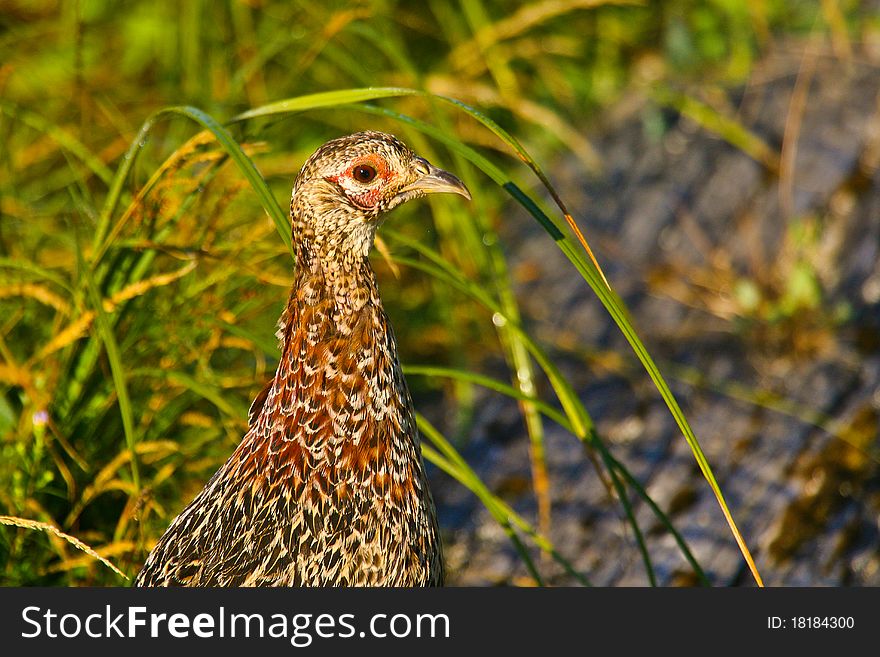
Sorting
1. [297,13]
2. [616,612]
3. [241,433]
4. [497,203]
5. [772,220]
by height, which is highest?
[297,13]

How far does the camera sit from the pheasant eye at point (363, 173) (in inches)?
92.7

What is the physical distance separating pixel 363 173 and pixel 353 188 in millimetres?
41

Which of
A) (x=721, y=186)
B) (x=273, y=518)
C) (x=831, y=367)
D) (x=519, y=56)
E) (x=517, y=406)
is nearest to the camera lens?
(x=273, y=518)

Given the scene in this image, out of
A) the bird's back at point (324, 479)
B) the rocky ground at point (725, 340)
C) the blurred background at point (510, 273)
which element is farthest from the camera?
the rocky ground at point (725, 340)

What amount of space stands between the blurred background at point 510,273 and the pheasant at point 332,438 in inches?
10.3

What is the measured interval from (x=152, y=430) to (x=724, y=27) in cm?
325

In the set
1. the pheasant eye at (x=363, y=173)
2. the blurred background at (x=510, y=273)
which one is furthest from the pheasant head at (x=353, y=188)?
the blurred background at (x=510, y=273)

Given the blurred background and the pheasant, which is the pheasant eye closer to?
the pheasant

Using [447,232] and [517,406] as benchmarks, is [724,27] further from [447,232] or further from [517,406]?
[517,406]

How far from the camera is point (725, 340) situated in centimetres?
385

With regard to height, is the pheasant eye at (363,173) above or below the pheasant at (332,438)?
above

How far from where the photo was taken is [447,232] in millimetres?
4332

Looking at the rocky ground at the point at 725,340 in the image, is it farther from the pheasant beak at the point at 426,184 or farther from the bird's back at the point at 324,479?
the pheasant beak at the point at 426,184

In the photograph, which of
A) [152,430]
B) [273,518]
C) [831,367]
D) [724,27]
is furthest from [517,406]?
[724,27]
